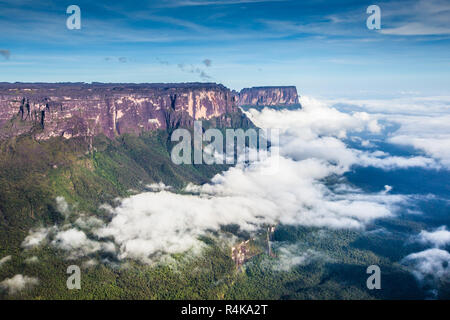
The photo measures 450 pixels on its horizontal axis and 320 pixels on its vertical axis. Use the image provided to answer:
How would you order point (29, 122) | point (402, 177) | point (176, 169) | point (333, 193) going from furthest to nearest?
1. point (402, 177)
2. point (176, 169)
3. point (333, 193)
4. point (29, 122)

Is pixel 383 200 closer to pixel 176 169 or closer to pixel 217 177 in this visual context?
pixel 217 177

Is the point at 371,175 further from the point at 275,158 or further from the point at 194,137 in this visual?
the point at 194,137

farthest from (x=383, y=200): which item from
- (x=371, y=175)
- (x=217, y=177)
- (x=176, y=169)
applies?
(x=176, y=169)
